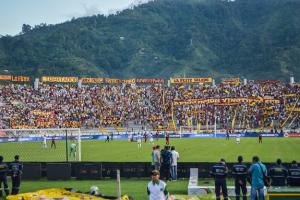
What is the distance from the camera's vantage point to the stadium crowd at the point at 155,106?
299 ft

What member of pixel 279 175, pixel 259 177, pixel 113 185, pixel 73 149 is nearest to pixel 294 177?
pixel 279 175

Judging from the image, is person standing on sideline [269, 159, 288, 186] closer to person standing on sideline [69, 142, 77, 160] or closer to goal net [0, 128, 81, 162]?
person standing on sideline [69, 142, 77, 160]

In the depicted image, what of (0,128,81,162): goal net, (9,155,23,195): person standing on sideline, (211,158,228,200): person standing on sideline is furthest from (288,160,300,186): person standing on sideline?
(0,128,81,162): goal net

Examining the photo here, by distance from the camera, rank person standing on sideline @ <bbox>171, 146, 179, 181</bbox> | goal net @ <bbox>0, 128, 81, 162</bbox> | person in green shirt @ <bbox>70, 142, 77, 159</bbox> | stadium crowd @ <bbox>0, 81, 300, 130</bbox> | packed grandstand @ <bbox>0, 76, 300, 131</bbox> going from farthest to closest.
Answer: stadium crowd @ <bbox>0, 81, 300, 130</bbox>, packed grandstand @ <bbox>0, 76, 300, 131</bbox>, goal net @ <bbox>0, 128, 81, 162</bbox>, person in green shirt @ <bbox>70, 142, 77, 159</bbox>, person standing on sideline @ <bbox>171, 146, 179, 181</bbox>


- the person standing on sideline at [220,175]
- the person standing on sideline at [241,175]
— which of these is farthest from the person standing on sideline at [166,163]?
the person standing on sideline at [241,175]

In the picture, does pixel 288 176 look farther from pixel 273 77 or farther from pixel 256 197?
pixel 273 77

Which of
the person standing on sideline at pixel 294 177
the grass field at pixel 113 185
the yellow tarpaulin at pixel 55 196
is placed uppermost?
the person standing on sideline at pixel 294 177

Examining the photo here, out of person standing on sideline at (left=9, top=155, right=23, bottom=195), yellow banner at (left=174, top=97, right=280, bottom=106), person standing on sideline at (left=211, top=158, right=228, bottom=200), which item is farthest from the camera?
yellow banner at (left=174, top=97, right=280, bottom=106)

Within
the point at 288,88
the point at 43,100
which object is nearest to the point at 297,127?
the point at 288,88

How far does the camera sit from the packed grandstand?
91000 millimetres

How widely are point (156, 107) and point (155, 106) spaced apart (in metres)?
0.63

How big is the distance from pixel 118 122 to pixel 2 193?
7040 centimetres

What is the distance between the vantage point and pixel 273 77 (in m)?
173

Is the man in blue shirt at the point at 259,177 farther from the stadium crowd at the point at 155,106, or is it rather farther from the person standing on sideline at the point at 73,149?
the stadium crowd at the point at 155,106
